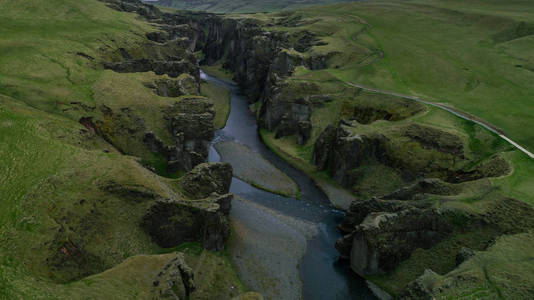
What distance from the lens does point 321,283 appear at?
47.9 metres

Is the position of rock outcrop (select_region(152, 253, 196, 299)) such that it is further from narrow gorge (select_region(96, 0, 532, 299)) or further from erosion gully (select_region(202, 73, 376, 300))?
erosion gully (select_region(202, 73, 376, 300))

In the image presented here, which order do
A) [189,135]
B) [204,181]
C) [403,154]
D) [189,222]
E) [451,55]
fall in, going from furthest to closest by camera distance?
1. [451,55]
2. [189,135]
3. [403,154]
4. [204,181]
5. [189,222]

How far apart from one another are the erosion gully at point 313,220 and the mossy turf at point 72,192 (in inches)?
478

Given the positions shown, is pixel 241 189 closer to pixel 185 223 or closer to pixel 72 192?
pixel 185 223

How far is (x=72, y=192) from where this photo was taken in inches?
1665

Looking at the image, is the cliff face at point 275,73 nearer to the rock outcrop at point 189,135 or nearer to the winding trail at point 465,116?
the winding trail at point 465,116

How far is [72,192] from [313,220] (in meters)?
39.9

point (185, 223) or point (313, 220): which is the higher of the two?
point (185, 223)

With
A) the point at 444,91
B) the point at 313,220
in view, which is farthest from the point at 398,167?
the point at 444,91

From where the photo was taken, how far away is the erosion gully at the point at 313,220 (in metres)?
47.0

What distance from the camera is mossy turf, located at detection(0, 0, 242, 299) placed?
32500mm

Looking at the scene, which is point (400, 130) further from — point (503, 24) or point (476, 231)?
point (503, 24)

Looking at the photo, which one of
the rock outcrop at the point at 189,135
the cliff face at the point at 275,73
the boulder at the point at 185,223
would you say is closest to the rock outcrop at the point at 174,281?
the boulder at the point at 185,223

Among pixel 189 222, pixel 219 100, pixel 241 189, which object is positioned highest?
pixel 189 222
